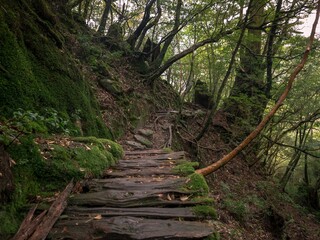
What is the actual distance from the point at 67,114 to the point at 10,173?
8.63ft

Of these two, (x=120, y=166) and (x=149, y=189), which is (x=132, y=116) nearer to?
(x=120, y=166)

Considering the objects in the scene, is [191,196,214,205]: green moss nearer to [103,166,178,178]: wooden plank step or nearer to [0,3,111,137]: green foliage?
[103,166,178,178]: wooden plank step

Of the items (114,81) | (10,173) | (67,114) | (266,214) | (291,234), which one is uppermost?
(114,81)

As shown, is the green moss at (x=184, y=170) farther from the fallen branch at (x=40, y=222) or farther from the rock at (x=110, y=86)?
the rock at (x=110, y=86)

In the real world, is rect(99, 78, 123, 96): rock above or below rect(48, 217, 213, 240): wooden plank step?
above

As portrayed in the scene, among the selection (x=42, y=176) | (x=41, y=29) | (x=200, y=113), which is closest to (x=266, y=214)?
(x=200, y=113)

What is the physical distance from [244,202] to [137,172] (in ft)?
20.2

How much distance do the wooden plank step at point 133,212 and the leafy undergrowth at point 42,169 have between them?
360 millimetres

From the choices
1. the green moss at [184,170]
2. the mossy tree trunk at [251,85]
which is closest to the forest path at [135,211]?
the green moss at [184,170]

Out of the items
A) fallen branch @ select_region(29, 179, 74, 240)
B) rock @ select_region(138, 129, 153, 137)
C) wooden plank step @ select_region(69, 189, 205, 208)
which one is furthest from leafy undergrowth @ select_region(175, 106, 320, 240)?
fallen branch @ select_region(29, 179, 74, 240)

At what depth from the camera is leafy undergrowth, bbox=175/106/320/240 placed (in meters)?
8.00

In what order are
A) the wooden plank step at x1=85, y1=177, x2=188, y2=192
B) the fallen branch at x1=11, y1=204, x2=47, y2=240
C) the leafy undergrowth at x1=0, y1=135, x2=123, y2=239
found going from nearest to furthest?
the fallen branch at x1=11, y1=204, x2=47, y2=240 < the leafy undergrowth at x1=0, y1=135, x2=123, y2=239 < the wooden plank step at x1=85, y1=177, x2=188, y2=192

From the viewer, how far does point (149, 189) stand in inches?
136

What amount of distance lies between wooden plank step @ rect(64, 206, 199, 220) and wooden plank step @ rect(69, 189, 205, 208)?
12cm
